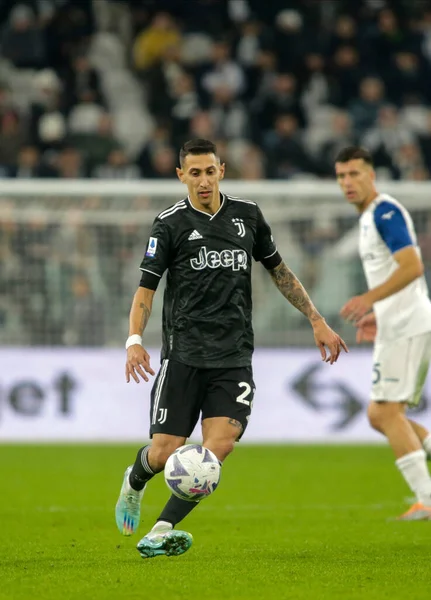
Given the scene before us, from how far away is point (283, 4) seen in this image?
19.7 m

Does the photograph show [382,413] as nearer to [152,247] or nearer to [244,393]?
[244,393]

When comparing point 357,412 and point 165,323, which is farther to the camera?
point 357,412

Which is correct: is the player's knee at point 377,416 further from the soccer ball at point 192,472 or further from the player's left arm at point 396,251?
the soccer ball at point 192,472

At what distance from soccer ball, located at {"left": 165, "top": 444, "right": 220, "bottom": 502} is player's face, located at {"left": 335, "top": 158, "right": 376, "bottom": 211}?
9.45 feet

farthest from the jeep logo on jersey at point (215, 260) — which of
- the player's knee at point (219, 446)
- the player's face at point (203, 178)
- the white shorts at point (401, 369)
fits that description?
the white shorts at point (401, 369)

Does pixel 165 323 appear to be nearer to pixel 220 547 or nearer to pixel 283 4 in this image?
pixel 220 547

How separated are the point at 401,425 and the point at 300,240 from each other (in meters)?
6.24

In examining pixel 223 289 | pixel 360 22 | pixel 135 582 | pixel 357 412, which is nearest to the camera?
pixel 135 582

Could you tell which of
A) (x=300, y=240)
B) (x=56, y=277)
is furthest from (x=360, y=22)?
(x=56, y=277)

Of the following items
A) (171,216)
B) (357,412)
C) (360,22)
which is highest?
(360,22)

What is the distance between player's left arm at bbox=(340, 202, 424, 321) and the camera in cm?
776

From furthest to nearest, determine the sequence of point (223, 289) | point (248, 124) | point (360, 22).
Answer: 1. point (360, 22)
2. point (248, 124)
3. point (223, 289)

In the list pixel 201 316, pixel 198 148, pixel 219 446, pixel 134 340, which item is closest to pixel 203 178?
pixel 198 148

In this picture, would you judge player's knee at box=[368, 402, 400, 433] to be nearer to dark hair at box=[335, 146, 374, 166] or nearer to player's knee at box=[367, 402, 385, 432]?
player's knee at box=[367, 402, 385, 432]
